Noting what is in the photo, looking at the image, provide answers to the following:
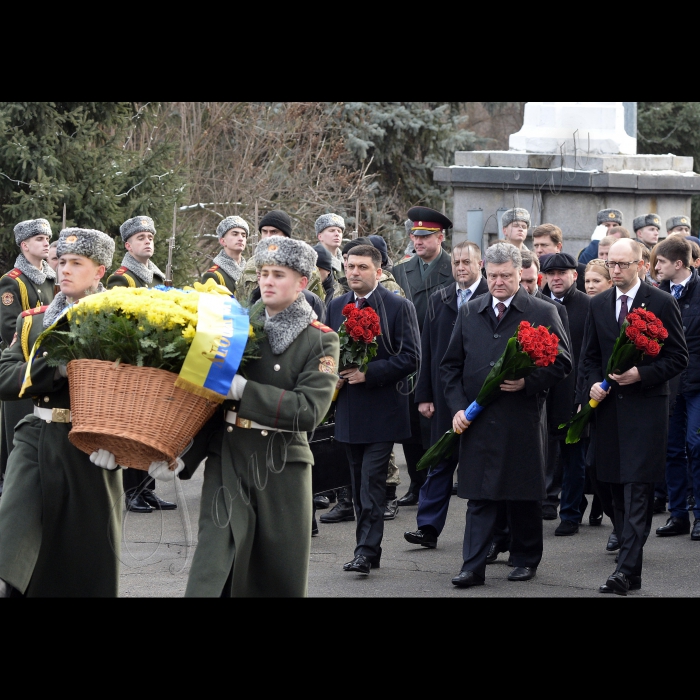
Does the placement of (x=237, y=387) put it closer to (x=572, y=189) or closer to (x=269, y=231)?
(x=269, y=231)

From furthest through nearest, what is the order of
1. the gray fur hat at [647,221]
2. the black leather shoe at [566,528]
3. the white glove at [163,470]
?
1. the gray fur hat at [647,221]
2. the black leather shoe at [566,528]
3. the white glove at [163,470]

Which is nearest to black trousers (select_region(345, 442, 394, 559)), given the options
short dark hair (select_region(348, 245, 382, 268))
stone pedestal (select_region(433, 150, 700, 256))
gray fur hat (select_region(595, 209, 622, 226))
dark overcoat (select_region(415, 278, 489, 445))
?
dark overcoat (select_region(415, 278, 489, 445))

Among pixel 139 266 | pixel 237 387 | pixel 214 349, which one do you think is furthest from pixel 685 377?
pixel 214 349

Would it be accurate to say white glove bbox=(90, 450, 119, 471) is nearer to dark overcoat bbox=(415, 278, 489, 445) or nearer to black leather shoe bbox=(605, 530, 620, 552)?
dark overcoat bbox=(415, 278, 489, 445)

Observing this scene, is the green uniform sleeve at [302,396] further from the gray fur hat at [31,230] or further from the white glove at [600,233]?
the white glove at [600,233]

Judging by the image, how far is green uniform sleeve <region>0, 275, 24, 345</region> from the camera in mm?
9922

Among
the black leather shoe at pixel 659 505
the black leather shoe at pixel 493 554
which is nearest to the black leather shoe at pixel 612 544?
the black leather shoe at pixel 493 554

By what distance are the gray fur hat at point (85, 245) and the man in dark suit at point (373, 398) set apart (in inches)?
91.9

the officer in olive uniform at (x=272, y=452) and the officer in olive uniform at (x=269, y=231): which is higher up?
the officer in olive uniform at (x=269, y=231)

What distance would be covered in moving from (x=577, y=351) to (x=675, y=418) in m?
0.90

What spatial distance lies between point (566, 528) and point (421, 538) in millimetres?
1269

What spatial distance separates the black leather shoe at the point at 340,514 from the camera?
959 cm

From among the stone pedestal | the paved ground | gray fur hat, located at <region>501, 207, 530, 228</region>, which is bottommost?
the paved ground

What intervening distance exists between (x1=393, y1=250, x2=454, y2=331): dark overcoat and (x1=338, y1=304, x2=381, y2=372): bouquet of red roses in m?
2.04
